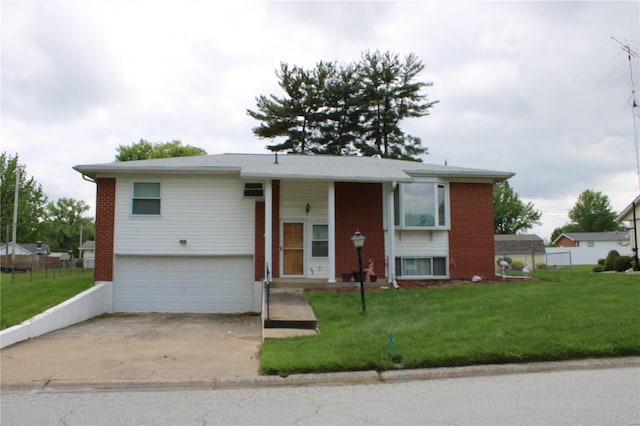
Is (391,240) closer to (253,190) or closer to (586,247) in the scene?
(253,190)

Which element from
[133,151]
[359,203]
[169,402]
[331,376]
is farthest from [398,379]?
[133,151]

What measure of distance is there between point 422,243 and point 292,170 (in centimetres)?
491

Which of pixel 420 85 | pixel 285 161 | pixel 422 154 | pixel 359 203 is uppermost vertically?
pixel 420 85

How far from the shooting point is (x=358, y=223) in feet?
51.4

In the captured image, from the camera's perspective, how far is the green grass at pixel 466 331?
280 inches

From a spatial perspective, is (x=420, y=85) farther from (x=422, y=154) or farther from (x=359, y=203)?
(x=359, y=203)

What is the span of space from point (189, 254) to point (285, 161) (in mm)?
4760

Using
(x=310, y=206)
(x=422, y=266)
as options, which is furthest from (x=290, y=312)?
(x=422, y=266)

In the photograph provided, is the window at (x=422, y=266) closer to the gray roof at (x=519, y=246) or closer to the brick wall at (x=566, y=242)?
A: the gray roof at (x=519, y=246)

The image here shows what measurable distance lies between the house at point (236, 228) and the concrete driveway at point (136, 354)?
268 cm

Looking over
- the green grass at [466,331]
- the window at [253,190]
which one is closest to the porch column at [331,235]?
the green grass at [466,331]

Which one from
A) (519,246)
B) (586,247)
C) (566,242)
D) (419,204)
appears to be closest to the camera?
(419,204)

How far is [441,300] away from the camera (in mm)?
11500

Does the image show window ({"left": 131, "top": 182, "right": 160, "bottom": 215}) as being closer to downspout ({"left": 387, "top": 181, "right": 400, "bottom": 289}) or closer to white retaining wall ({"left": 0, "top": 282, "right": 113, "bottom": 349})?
white retaining wall ({"left": 0, "top": 282, "right": 113, "bottom": 349})
